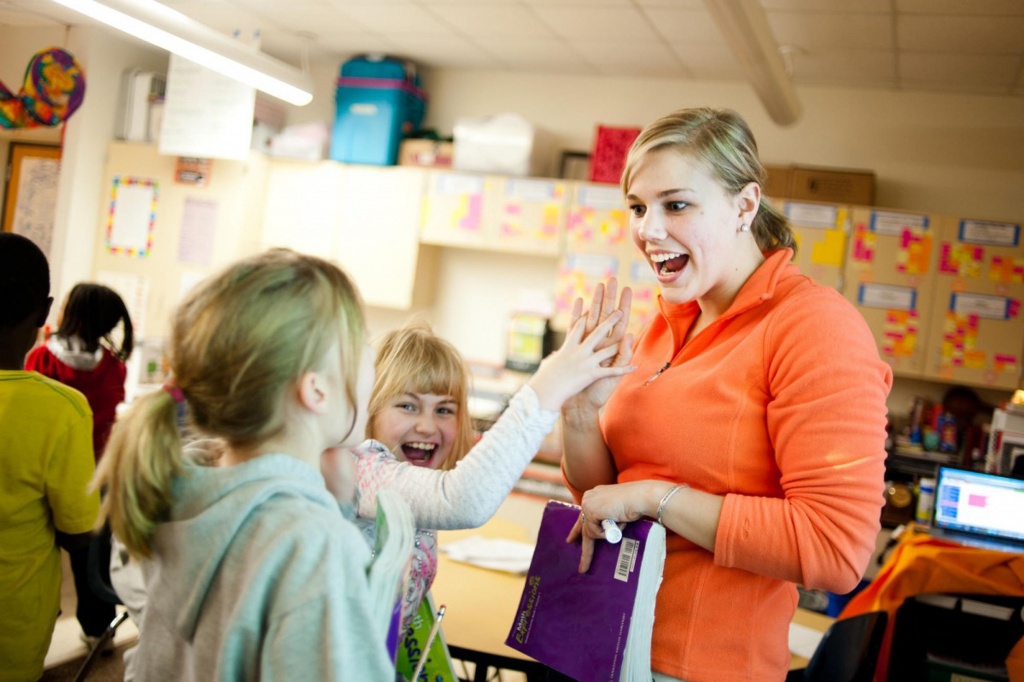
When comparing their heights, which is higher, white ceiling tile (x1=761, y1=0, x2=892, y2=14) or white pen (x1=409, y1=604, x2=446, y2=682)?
white ceiling tile (x1=761, y1=0, x2=892, y2=14)

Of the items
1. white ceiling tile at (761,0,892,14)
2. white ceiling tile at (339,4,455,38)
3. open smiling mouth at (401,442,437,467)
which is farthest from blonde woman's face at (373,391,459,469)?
white ceiling tile at (339,4,455,38)

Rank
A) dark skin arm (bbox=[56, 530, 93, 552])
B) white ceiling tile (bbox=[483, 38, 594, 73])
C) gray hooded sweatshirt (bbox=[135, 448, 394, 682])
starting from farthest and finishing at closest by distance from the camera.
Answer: white ceiling tile (bbox=[483, 38, 594, 73]), dark skin arm (bbox=[56, 530, 93, 552]), gray hooded sweatshirt (bbox=[135, 448, 394, 682])

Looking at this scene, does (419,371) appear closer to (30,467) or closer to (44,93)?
(30,467)

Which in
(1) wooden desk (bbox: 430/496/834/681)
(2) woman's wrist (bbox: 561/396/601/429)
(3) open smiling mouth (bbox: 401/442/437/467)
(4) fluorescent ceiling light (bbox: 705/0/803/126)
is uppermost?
(4) fluorescent ceiling light (bbox: 705/0/803/126)

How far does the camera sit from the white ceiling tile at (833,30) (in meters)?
3.72

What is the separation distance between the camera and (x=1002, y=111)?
4555 mm

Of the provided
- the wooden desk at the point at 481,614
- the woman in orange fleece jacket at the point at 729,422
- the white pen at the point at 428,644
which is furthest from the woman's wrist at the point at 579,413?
the wooden desk at the point at 481,614

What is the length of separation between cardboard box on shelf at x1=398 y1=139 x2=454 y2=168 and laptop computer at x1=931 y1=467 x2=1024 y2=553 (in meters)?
3.10

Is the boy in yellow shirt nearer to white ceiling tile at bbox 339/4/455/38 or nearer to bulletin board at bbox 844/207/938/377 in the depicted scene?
white ceiling tile at bbox 339/4/455/38

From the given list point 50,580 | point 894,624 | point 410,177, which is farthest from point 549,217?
point 50,580

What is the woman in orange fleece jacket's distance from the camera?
1156mm

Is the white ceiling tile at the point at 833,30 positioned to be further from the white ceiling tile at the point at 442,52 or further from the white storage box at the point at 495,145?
the white ceiling tile at the point at 442,52

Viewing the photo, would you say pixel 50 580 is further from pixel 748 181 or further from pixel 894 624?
pixel 894 624

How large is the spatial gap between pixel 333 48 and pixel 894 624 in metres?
4.37
